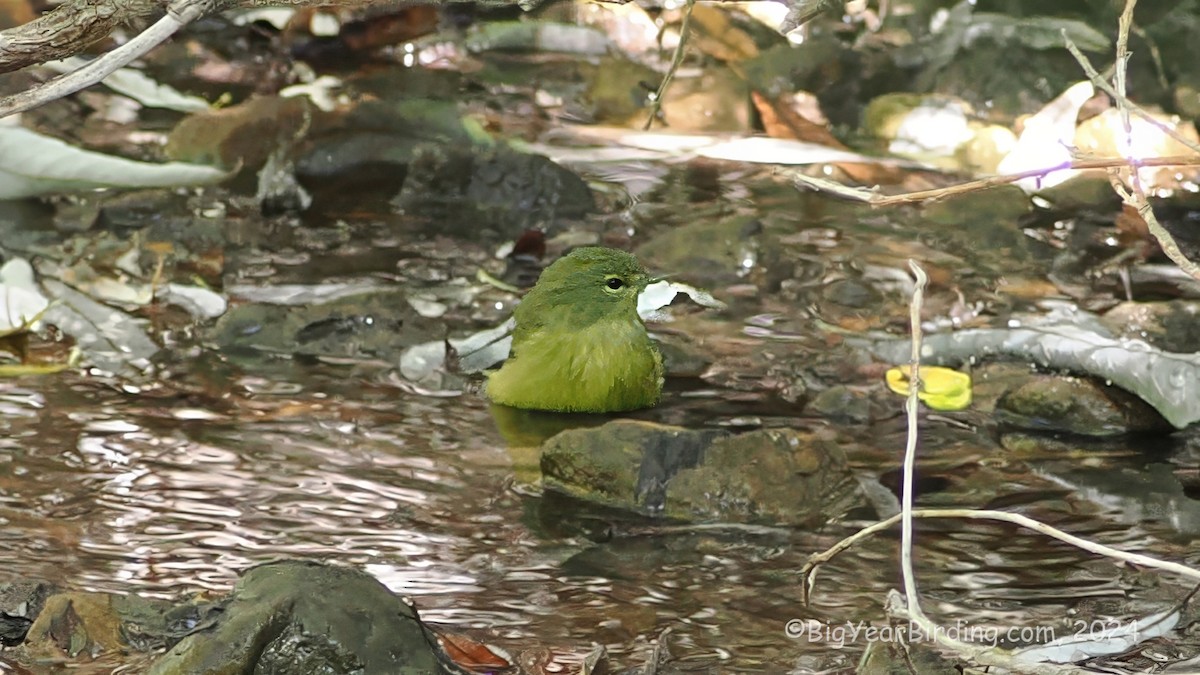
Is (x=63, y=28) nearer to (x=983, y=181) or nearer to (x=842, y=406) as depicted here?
(x=983, y=181)

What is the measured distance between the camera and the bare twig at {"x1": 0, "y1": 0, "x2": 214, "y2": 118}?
2.69 meters

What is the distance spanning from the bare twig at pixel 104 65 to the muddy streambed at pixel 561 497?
1228 mm

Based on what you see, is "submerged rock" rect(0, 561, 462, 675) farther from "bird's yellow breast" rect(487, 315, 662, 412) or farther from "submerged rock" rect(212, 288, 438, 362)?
"submerged rock" rect(212, 288, 438, 362)

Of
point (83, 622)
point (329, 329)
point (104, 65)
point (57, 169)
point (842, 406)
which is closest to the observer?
point (104, 65)

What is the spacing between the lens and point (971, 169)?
737 centimetres

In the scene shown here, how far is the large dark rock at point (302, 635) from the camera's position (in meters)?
2.95

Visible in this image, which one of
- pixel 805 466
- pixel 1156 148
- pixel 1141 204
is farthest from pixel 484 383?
pixel 1156 148

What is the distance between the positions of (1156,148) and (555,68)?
315 centimetres

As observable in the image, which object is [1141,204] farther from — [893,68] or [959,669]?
[893,68]

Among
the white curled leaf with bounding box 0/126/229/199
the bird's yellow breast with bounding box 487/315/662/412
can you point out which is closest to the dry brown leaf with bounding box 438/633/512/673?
the bird's yellow breast with bounding box 487/315/662/412

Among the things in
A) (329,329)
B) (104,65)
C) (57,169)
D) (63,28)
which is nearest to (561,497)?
(329,329)

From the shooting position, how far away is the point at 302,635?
298 cm

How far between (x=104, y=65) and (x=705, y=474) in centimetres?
199

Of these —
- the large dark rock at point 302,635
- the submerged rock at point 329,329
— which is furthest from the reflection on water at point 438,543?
the submerged rock at point 329,329
